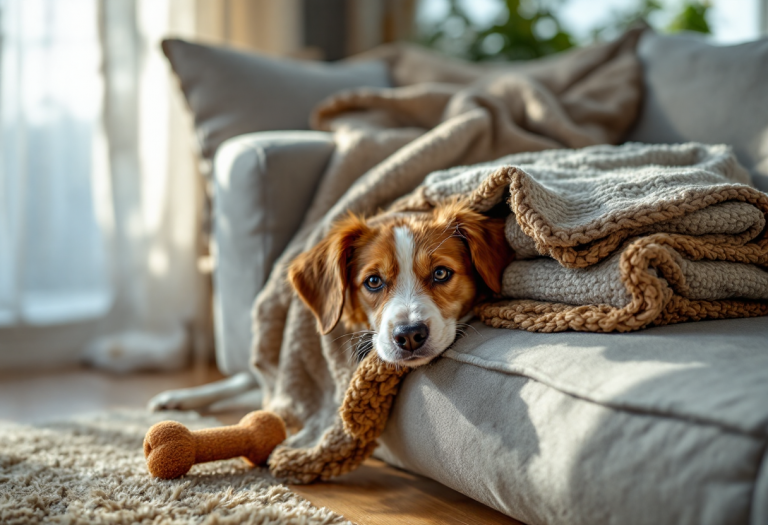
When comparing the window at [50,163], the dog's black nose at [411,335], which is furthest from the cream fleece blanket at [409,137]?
the window at [50,163]

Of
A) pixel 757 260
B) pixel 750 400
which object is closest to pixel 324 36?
pixel 757 260

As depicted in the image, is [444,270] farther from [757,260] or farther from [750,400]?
[750,400]

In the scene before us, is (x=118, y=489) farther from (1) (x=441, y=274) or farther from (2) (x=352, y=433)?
(1) (x=441, y=274)

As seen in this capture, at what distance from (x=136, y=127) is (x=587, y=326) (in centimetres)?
251

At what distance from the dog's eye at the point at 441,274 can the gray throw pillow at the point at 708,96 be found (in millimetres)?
860

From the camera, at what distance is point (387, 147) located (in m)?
2.02

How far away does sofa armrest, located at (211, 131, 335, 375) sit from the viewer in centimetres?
193

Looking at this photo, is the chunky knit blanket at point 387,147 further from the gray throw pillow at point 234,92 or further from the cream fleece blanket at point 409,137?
the gray throw pillow at point 234,92

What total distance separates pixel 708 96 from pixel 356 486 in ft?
4.88

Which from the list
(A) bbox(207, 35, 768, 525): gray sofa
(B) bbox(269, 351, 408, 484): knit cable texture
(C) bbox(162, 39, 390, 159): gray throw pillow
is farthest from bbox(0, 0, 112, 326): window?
(A) bbox(207, 35, 768, 525): gray sofa

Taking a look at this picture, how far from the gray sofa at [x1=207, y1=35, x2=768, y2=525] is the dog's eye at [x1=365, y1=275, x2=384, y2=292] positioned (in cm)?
23

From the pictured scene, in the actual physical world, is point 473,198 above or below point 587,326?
above

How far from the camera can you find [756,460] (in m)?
0.86

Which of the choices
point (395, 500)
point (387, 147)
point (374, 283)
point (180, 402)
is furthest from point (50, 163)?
point (395, 500)
